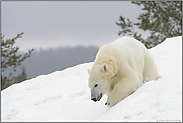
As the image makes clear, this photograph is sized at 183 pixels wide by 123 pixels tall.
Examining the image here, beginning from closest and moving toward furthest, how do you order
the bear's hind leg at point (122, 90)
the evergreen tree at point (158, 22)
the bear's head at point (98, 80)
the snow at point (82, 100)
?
the snow at point (82, 100), the bear's head at point (98, 80), the bear's hind leg at point (122, 90), the evergreen tree at point (158, 22)

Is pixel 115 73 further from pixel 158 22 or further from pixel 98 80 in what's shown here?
pixel 158 22

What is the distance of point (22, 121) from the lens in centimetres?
A: 424

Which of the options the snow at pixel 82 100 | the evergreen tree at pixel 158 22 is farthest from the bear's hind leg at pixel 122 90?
the evergreen tree at pixel 158 22

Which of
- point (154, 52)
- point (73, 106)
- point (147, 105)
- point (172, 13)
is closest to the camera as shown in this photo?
point (147, 105)

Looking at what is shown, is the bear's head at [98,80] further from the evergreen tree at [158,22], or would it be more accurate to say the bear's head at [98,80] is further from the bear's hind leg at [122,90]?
the evergreen tree at [158,22]

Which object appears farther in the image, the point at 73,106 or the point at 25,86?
the point at 25,86

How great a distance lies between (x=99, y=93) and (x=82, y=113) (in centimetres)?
84

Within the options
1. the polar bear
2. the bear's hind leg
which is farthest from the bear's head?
the bear's hind leg

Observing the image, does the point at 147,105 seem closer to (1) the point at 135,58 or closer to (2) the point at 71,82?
(1) the point at 135,58

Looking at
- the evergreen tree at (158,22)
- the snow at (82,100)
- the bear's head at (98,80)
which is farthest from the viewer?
the evergreen tree at (158,22)

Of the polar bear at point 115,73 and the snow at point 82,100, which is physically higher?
the polar bear at point 115,73

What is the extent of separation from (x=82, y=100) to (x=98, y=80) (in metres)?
1.45

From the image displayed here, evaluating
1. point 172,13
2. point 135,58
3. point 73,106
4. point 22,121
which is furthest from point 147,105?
point 172,13

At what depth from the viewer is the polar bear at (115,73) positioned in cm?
356
